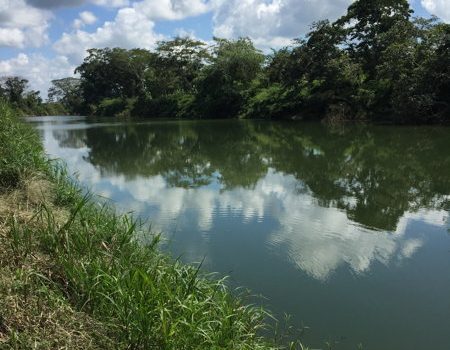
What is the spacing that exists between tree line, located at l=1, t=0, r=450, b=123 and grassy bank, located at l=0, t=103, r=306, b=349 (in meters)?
20.0

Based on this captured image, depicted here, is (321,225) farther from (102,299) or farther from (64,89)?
(64,89)

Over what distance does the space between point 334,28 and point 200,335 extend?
27.4 m

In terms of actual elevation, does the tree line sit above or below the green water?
above

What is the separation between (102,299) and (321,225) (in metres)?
4.05

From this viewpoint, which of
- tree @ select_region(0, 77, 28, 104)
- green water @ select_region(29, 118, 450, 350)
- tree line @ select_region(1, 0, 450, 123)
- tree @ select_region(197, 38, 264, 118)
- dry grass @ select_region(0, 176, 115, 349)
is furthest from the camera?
tree @ select_region(0, 77, 28, 104)

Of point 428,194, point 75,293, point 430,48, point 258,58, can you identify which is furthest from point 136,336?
point 258,58

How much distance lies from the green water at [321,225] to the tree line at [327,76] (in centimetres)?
756

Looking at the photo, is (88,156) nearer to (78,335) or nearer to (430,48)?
(78,335)

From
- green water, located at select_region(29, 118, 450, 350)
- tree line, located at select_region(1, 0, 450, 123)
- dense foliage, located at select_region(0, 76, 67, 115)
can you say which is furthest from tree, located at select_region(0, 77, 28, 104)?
green water, located at select_region(29, 118, 450, 350)

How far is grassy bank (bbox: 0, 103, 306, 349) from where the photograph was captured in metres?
2.65

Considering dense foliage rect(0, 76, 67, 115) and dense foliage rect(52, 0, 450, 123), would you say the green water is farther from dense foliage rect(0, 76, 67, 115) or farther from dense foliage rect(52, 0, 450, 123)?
dense foliage rect(0, 76, 67, 115)

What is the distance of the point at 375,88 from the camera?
2562 centimetres

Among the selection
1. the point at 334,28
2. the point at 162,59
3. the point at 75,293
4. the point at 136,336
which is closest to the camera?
the point at 136,336

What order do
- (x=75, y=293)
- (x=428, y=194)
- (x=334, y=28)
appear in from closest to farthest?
(x=75, y=293) < (x=428, y=194) < (x=334, y=28)
